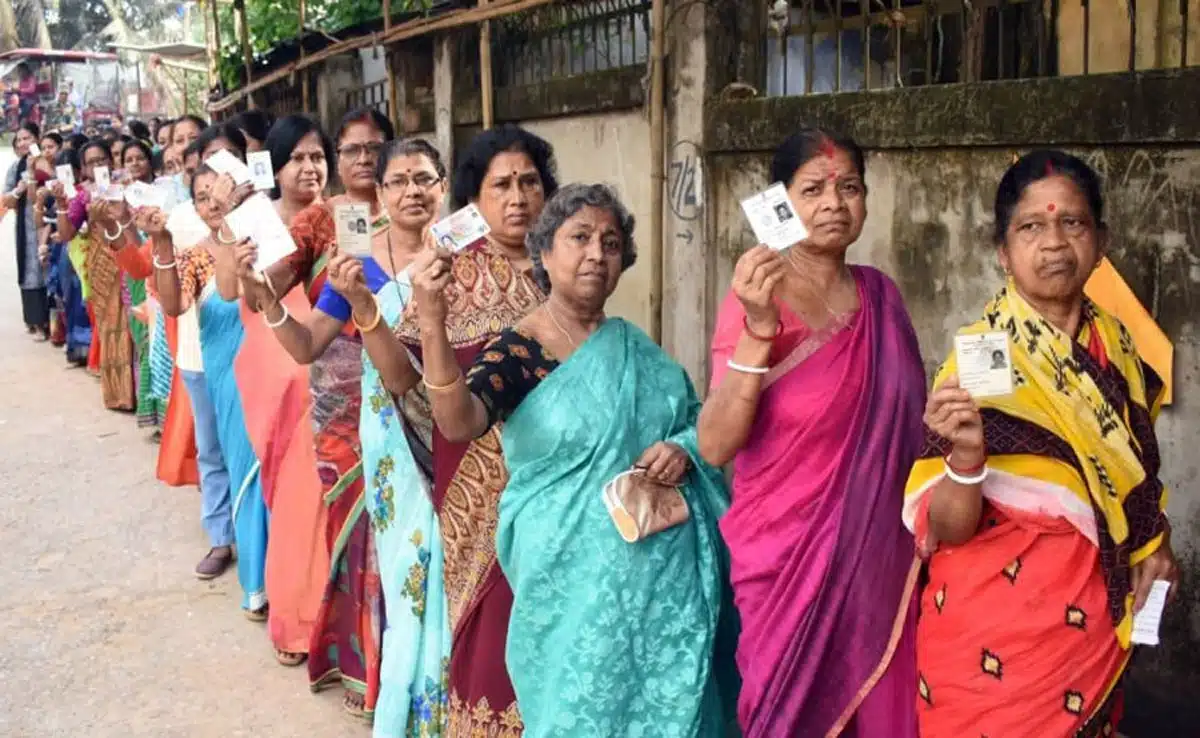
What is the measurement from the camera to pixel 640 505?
9.39ft

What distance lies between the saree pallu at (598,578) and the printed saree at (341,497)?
1.40m

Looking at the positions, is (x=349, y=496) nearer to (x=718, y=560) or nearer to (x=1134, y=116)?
(x=718, y=560)

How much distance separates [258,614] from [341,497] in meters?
1.19

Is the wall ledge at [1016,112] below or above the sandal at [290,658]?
above

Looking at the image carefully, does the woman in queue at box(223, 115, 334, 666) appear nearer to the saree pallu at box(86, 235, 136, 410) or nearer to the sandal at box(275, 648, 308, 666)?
the sandal at box(275, 648, 308, 666)

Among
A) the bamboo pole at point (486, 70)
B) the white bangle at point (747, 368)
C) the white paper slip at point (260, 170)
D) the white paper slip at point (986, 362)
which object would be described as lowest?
the white bangle at point (747, 368)

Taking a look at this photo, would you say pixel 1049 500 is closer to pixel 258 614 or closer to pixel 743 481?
pixel 743 481

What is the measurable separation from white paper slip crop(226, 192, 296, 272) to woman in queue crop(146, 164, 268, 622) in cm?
161

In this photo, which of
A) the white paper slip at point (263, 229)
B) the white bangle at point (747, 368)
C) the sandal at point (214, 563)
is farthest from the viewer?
the sandal at point (214, 563)

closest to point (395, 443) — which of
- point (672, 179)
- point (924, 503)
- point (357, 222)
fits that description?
point (357, 222)

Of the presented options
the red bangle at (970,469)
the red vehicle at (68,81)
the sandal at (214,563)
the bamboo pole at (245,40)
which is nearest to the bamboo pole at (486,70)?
the sandal at (214,563)

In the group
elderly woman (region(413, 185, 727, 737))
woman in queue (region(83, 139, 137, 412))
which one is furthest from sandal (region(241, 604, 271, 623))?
woman in queue (region(83, 139, 137, 412))

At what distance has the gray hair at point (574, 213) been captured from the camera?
3000 millimetres

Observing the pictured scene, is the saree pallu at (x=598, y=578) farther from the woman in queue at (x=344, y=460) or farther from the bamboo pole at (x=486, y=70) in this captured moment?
the bamboo pole at (x=486, y=70)
